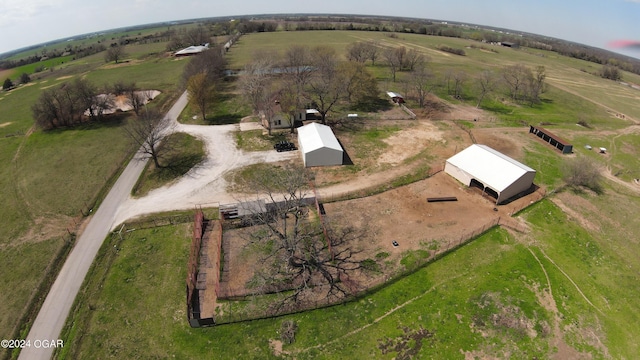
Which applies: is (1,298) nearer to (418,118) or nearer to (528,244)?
(528,244)

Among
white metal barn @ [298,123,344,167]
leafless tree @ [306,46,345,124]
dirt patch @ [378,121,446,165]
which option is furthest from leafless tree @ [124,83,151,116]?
dirt patch @ [378,121,446,165]

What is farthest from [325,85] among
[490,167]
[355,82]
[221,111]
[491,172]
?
[491,172]

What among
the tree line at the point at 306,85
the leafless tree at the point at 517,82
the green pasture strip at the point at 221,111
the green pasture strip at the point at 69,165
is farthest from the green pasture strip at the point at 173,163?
the leafless tree at the point at 517,82

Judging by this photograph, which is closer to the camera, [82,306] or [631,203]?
[82,306]

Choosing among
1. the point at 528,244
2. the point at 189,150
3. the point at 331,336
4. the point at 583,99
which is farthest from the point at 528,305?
the point at 583,99

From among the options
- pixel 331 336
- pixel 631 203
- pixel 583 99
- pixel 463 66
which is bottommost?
pixel 331 336
